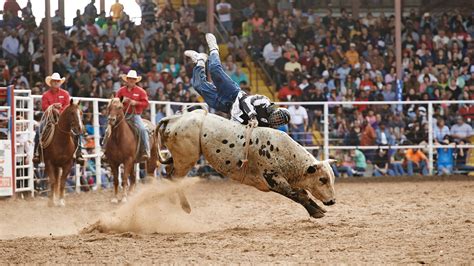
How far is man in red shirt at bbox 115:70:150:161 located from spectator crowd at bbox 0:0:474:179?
10.1 feet

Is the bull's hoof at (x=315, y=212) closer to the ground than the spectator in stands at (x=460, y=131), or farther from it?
closer to the ground

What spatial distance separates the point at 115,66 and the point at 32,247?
12.2 metres

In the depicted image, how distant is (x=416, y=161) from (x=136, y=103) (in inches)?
276

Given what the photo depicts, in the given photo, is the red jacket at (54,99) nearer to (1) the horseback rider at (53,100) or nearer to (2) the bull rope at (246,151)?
(1) the horseback rider at (53,100)

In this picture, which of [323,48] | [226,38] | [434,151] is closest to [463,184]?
[434,151]

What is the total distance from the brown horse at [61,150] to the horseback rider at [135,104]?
613mm

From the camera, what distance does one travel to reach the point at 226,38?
22.2 metres

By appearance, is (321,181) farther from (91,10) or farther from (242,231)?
(91,10)

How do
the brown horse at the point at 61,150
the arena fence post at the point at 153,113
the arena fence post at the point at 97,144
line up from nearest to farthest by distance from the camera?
the brown horse at the point at 61,150, the arena fence post at the point at 97,144, the arena fence post at the point at 153,113

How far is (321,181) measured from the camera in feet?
28.7

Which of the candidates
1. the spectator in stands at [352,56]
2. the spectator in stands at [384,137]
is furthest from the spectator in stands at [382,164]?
the spectator in stands at [352,56]

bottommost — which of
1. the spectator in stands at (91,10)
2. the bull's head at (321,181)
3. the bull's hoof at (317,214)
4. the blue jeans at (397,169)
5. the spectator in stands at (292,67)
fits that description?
the blue jeans at (397,169)

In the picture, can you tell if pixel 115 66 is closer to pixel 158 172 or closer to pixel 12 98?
pixel 158 172

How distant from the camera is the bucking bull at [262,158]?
28.6 feet
